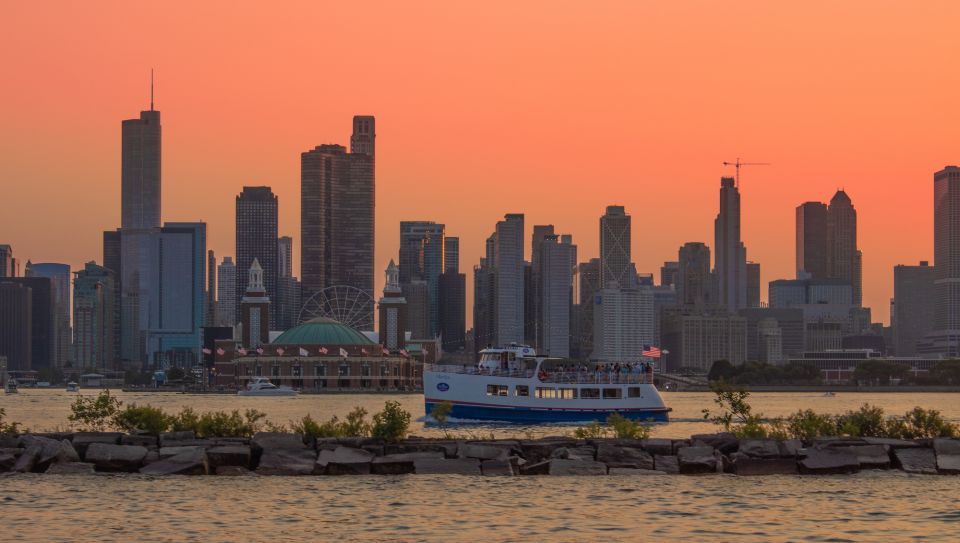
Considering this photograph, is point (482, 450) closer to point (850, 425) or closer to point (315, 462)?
→ point (315, 462)

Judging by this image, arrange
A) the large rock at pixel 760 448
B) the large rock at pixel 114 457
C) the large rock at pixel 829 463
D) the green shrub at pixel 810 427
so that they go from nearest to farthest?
1. the large rock at pixel 829 463
2. the large rock at pixel 114 457
3. the large rock at pixel 760 448
4. the green shrub at pixel 810 427

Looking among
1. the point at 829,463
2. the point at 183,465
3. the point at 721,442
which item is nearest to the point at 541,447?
the point at 721,442

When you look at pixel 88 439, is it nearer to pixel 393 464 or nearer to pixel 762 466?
pixel 393 464

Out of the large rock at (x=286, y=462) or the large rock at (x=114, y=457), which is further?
the large rock at (x=114, y=457)

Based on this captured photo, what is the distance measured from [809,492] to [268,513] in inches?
656

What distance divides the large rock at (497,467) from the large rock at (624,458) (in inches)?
127

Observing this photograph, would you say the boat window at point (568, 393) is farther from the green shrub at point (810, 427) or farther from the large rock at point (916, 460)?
the large rock at point (916, 460)

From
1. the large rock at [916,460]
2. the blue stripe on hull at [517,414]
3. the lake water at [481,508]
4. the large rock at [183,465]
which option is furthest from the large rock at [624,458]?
the blue stripe on hull at [517,414]

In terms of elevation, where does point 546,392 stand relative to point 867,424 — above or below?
below

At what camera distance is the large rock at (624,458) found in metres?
51.9

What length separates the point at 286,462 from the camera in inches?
2015

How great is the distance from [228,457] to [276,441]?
243cm

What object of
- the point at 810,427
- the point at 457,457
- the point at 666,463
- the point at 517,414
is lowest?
the point at 517,414

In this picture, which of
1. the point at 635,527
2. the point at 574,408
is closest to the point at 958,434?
the point at 635,527
